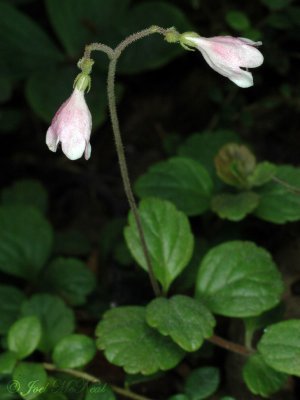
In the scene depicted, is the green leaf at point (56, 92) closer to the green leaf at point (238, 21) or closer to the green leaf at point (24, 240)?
the green leaf at point (24, 240)

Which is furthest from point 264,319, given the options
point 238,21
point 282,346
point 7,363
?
point 238,21

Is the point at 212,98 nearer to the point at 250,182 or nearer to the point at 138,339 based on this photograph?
the point at 250,182

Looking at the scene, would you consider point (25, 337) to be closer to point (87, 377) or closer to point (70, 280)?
point (87, 377)

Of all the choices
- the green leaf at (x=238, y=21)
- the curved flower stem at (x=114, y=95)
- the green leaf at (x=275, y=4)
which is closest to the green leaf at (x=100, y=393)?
the curved flower stem at (x=114, y=95)

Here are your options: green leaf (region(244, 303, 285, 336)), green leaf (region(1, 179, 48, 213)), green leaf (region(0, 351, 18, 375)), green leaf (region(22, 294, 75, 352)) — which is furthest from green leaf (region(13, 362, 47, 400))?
green leaf (region(1, 179, 48, 213))

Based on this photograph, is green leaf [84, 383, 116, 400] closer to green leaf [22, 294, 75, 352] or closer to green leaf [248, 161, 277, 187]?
green leaf [22, 294, 75, 352]

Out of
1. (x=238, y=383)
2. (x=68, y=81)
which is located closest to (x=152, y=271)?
(x=238, y=383)
